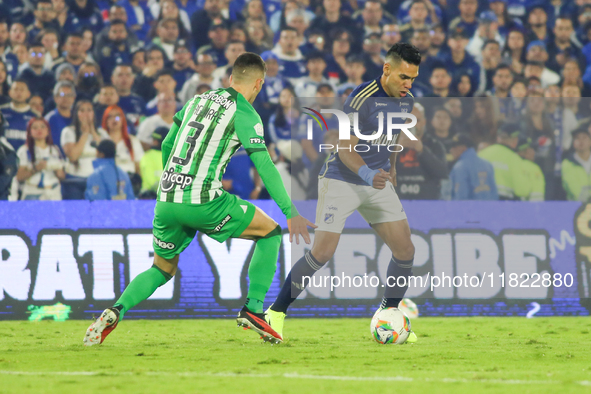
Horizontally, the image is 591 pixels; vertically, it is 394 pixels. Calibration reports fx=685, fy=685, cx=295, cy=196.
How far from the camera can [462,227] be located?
8.21m

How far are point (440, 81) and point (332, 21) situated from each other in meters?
2.16

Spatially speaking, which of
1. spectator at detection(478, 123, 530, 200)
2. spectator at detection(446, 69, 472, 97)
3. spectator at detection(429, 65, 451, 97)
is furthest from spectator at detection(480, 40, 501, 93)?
spectator at detection(478, 123, 530, 200)

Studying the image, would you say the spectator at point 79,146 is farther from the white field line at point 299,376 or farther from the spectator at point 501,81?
the spectator at point 501,81

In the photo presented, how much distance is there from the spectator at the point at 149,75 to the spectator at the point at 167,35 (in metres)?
0.22

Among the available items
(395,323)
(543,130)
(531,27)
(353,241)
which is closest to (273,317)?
(395,323)

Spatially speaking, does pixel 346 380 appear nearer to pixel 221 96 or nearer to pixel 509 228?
pixel 221 96

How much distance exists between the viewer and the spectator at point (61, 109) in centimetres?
955

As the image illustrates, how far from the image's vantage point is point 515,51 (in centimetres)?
1134

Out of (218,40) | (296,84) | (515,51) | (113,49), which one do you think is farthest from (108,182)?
(515,51)

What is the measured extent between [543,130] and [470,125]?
951mm

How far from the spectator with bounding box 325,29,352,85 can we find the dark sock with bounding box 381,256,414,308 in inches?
208

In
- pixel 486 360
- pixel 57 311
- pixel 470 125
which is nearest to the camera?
pixel 486 360

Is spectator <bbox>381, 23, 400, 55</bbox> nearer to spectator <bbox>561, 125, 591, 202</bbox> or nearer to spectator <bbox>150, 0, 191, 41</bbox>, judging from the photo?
spectator <bbox>150, 0, 191, 41</bbox>

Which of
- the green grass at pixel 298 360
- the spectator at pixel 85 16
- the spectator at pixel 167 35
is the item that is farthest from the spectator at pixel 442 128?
the spectator at pixel 85 16
